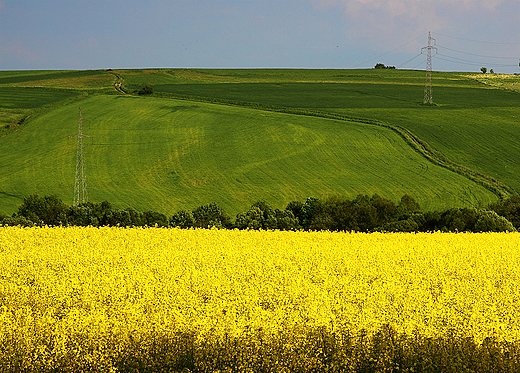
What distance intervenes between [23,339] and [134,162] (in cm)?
4995

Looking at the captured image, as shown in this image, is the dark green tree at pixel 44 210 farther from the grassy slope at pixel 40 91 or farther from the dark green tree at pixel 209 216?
the grassy slope at pixel 40 91

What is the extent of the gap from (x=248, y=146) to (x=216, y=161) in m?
6.00

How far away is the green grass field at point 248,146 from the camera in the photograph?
50906 millimetres

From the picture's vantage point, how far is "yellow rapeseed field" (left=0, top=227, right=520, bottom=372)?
10.6 meters

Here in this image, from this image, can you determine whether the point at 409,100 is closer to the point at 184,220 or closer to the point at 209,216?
the point at 209,216

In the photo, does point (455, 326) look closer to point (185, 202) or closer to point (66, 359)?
point (66, 359)

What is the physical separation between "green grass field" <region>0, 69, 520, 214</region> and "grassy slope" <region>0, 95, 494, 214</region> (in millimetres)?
155

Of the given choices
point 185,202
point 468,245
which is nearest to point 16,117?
point 185,202

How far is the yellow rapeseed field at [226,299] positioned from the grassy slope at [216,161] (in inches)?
1143

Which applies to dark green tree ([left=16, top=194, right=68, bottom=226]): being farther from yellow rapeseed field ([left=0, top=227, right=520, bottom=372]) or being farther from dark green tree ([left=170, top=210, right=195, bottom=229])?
yellow rapeseed field ([left=0, top=227, right=520, bottom=372])

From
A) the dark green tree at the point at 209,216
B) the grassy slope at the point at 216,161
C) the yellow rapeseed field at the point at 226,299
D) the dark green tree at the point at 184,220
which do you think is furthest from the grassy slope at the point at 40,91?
the yellow rapeseed field at the point at 226,299

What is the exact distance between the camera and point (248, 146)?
63.7 metres

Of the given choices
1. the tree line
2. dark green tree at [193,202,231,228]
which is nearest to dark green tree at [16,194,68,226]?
the tree line

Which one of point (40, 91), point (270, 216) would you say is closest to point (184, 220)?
point (270, 216)
